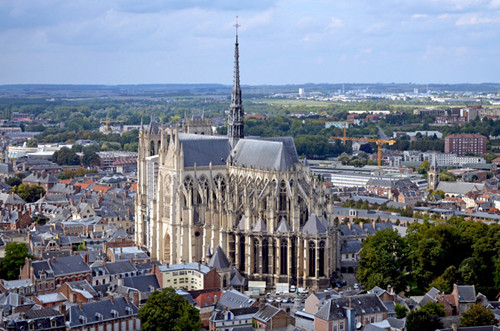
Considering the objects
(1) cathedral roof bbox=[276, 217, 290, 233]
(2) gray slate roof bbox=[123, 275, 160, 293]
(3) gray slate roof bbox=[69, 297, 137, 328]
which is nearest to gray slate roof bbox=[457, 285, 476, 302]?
(1) cathedral roof bbox=[276, 217, 290, 233]

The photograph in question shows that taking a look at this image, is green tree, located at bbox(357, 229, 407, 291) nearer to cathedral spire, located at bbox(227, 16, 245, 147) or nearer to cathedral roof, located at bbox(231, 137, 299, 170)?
cathedral roof, located at bbox(231, 137, 299, 170)

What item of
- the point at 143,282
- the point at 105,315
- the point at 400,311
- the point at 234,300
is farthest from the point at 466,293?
the point at 105,315

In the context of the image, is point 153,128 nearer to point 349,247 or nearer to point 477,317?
point 349,247

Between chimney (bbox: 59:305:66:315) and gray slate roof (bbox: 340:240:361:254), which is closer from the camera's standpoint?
chimney (bbox: 59:305:66:315)

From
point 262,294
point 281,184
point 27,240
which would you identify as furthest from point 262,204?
point 27,240

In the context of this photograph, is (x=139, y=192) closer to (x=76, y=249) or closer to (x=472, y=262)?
(x=76, y=249)
